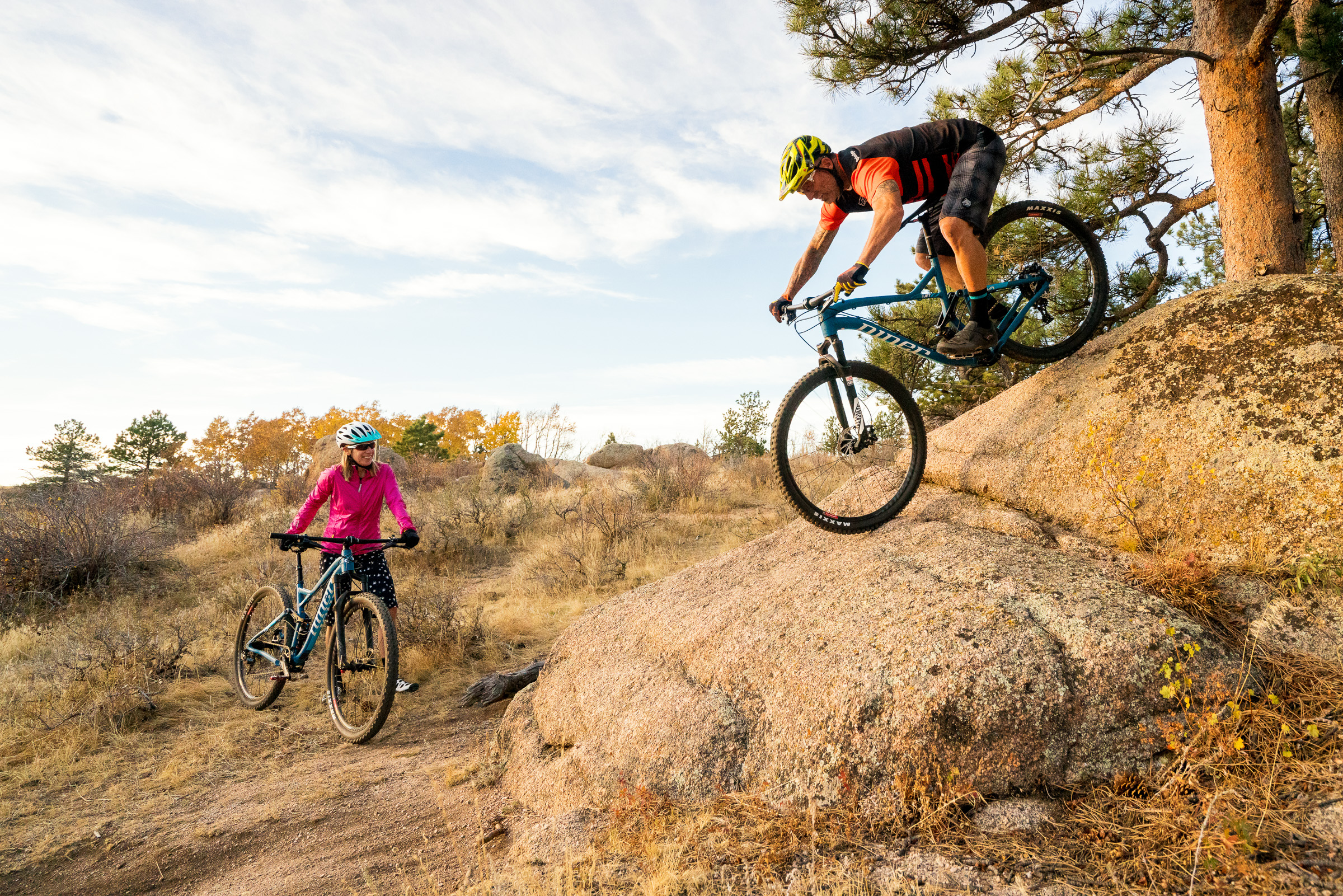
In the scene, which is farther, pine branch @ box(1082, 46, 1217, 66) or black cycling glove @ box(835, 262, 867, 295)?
pine branch @ box(1082, 46, 1217, 66)

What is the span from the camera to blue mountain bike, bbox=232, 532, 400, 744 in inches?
208

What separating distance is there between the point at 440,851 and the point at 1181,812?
328 cm

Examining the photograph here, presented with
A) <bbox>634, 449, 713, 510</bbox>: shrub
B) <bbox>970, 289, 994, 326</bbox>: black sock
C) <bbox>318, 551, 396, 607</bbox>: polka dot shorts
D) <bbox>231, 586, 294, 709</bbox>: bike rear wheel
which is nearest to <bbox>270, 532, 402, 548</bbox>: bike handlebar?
<bbox>318, 551, 396, 607</bbox>: polka dot shorts

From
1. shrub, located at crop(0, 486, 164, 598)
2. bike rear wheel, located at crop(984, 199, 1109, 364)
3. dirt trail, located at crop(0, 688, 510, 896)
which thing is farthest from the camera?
shrub, located at crop(0, 486, 164, 598)

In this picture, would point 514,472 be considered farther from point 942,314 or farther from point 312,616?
point 942,314

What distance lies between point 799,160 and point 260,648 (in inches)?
240

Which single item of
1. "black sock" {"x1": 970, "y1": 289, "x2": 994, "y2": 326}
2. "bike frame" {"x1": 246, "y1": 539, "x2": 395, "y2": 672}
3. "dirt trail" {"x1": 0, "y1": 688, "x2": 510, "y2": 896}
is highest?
"black sock" {"x1": 970, "y1": 289, "x2": 994, "y2": 326}

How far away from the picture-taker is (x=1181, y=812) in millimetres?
2525

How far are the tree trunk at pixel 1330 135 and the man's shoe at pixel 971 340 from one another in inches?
170

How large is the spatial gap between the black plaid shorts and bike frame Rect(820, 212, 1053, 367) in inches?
11.7

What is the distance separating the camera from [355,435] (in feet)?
19.5

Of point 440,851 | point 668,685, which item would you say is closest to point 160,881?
point 440,851

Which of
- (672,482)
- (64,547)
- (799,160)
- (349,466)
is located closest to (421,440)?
(672,482)

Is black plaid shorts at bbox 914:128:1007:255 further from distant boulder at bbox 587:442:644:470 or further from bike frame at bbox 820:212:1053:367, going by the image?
distant boulder at bbox 587:442:644:470
